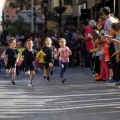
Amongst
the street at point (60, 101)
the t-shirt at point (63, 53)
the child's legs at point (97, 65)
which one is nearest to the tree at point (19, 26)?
the child's legs at point (97, 65)

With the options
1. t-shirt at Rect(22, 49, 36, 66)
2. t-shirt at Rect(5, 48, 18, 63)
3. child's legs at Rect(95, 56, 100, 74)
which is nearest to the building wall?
child's legs at Rect(95, 56, 100, 74)

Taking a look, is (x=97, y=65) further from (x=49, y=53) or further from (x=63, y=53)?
(x=49, y=53)

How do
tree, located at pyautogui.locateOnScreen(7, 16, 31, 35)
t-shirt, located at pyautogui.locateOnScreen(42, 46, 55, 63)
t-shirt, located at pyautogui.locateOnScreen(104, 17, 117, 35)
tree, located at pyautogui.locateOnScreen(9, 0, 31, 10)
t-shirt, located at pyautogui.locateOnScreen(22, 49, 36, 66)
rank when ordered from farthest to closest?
tree, located at pyautogui.locateOnScreen(9, 0, 31, 10) → tree, located at pyautogui.locateOnScreen(7, 16, 31, 35) → t-shirt, located at pyautogui.locateOnScreen(42, 46, 55, 63) → t-shirt, located at pyautogui.locateOnScreen(22, 49, 36, 66) → t-shirt, located at pyautogui.locateOnScreen(104, 17, 117, 35)

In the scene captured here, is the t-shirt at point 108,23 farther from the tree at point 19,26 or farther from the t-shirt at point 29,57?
the tree at point 19,26

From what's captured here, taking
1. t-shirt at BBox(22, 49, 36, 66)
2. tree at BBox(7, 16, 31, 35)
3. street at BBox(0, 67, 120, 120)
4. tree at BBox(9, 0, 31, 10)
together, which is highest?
tree at BBox(9, 0, 31, 10)

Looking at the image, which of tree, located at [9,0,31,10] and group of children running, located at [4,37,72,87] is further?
tree, located at [9,0,31,10]

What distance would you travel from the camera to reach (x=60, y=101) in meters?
11.5

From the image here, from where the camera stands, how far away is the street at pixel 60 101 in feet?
31.1

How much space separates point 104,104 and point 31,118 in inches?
86.1

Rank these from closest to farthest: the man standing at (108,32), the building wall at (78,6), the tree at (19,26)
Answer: the man standing at (108,32)
the building wall at (78,6)
the tree at (19,26)

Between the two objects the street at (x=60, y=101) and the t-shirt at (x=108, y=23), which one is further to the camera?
the t-shirt at (x=108, y=23)

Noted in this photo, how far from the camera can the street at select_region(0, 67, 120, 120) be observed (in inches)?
373

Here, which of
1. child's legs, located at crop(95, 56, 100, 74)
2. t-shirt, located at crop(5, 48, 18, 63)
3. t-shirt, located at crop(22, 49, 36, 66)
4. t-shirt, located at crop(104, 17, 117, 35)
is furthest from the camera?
child's legs, located at crop(95, 56, 100, 74)

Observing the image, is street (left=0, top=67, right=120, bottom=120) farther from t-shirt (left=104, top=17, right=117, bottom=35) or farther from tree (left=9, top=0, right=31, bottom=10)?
tree (left=9, top=0, right=31, bottom=10)
